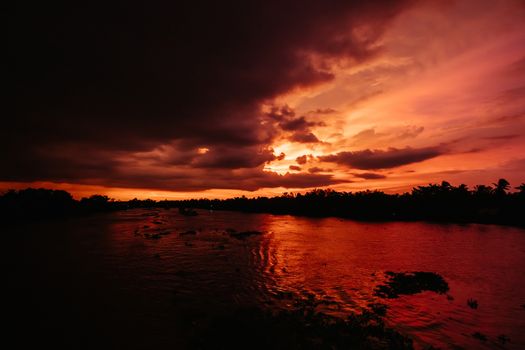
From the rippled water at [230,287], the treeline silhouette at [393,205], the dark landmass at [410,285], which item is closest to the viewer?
the rippled water at [230,287]

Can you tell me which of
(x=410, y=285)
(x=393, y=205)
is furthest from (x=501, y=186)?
(x=410, y=285)

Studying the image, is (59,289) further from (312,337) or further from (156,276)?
(312,337)

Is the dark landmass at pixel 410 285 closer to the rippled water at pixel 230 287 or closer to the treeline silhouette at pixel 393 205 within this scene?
the rippled water at pixel 230 287

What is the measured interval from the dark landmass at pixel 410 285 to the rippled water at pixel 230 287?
2.98ft

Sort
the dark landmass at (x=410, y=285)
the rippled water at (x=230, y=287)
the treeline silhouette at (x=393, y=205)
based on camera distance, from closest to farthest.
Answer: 1. the rippled water at (x=230, y=287)
2. the dark landmass at (x=410, y=285)
3. the treeline silhouette at (x=393, y=205)

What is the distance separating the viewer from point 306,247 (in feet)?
163

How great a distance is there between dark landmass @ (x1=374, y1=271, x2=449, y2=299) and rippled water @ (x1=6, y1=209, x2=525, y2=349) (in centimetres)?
91

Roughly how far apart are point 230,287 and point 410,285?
59.6ft

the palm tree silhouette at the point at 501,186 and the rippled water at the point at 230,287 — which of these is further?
the palm tree silhouette at the point at 501,186

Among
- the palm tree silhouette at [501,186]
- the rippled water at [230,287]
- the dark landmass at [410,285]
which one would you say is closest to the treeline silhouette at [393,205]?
Result: the palm tree silhouette at [501,186]

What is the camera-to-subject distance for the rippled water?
1773 centimetres

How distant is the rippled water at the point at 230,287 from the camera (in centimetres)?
1773

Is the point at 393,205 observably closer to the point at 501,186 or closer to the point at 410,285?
the point at 501,186

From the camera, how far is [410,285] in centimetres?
2681
